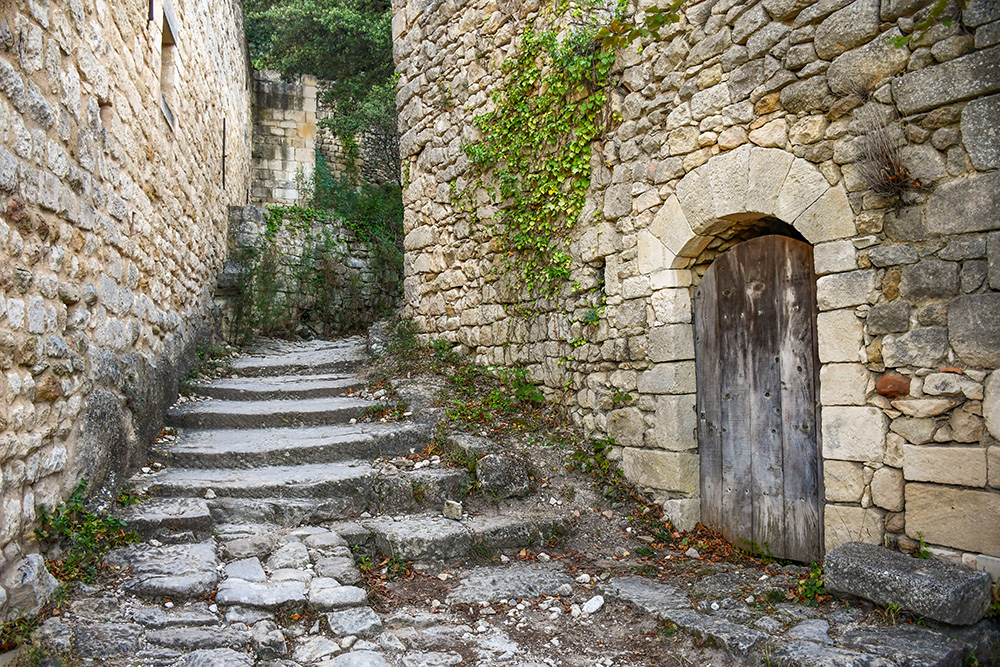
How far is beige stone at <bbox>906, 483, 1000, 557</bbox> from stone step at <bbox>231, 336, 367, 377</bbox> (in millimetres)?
4927

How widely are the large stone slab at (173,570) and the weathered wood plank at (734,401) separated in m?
2.82

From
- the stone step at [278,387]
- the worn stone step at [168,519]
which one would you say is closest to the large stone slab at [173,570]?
the worn stone step at [168,519]

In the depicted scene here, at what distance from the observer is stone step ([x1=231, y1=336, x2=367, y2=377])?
22.2 feet

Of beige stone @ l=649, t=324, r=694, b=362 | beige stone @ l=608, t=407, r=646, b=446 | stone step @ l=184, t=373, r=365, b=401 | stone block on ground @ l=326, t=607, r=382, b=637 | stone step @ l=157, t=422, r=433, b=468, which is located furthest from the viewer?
stone step @ l=184, t=373, r=365, b=401

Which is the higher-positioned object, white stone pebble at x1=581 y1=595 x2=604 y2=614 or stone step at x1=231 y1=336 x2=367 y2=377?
stone step at x1=231 y1=336 x2=367 y2=377

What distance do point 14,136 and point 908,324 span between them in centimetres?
389

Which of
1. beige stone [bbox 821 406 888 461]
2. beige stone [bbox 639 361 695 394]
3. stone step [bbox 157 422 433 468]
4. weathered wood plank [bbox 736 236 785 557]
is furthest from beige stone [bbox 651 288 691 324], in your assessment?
stone step [bbox 157 422 433 468]

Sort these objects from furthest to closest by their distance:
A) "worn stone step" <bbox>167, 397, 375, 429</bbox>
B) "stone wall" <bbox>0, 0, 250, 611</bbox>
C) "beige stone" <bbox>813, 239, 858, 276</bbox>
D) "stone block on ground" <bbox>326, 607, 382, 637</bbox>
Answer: "worn stone step" <bbox>167, 397, 375, 429</bbox> → "beige stone" <bbox>813, 239, 858, 276</bbox> → "stone block on ground" <bbox>326, 607, 382, 637</bbox> → "stone wall" <bbox>0, 0, 250, 611</bbox>

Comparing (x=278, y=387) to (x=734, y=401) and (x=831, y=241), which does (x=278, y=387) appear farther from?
(x=831, y=241)

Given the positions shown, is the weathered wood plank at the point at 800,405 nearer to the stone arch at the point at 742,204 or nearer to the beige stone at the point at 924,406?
the stone arch at the point at 742,204

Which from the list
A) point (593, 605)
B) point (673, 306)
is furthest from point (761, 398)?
point (593, 605)

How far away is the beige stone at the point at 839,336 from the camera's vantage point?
331 centimetres

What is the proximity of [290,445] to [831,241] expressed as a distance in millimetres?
3611

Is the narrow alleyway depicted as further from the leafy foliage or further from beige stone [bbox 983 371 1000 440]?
beige stone [bbox 983 371 1000 440]
